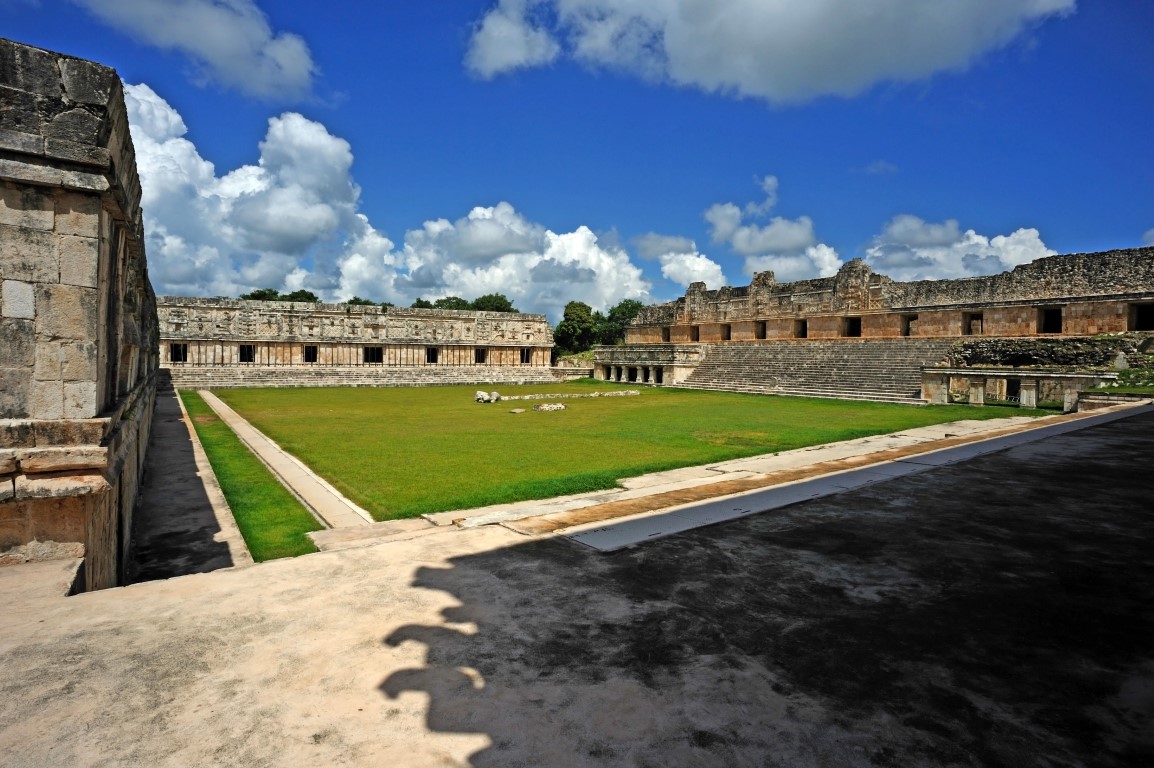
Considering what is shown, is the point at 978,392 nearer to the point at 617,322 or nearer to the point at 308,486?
the point at 308,486

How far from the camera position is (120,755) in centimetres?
196

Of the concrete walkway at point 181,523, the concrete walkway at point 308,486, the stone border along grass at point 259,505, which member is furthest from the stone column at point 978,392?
the concrete walkway at point 181,523

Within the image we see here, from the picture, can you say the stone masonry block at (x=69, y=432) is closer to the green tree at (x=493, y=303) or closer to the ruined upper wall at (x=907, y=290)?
the ruined upper wall at (x=907, y=290)

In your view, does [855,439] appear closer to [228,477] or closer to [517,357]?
[228,477]

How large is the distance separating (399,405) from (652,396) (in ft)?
32.9

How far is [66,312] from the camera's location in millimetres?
3578

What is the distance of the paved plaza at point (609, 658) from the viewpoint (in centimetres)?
206

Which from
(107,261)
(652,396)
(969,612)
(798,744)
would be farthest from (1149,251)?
(107,261)

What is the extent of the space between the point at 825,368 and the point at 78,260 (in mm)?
25742

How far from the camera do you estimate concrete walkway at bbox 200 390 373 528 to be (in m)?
5.87

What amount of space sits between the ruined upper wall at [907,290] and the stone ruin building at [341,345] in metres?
10.6

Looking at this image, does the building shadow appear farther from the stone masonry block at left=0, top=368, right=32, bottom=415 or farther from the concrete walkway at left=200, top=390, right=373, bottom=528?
the stone masonry block at left=0, top=368, right=32, bottom=415

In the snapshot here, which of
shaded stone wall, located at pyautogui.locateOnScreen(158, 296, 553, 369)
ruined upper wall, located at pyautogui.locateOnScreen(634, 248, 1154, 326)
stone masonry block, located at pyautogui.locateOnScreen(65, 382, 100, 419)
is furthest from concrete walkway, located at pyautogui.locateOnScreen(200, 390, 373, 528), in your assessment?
ruined upper wall, located at pyautogui.locateOnScreen(634, 248, 1154, 326)

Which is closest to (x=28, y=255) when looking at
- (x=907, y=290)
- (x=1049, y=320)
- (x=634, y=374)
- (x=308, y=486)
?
(x=308, y=486)
